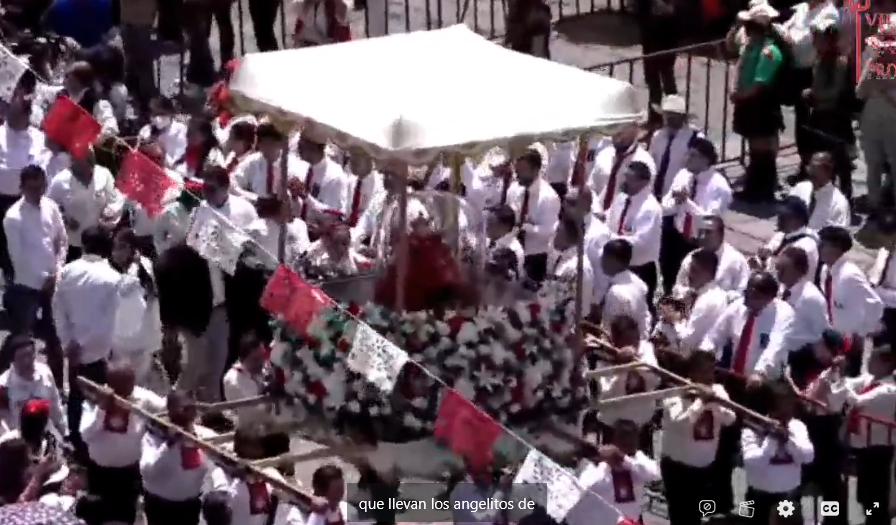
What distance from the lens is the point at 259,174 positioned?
552 inches

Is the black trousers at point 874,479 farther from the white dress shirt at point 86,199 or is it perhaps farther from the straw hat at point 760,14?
the straw hat at point 760,14

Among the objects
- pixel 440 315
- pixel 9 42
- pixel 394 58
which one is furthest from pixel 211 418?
pixel 9 42

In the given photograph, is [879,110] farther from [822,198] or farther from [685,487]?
[685,487]

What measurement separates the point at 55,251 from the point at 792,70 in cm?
671

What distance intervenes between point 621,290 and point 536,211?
6.56ft

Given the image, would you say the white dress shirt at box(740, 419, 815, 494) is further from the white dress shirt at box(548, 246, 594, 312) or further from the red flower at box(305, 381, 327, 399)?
the red flower at box(305, 381, 327, 399)

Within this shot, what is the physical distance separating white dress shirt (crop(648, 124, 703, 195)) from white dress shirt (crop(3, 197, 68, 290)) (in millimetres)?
4337

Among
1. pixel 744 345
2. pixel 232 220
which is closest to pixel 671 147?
pixel 744 345

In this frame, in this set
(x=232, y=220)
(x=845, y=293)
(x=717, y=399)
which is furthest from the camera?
(x=232, y=220)

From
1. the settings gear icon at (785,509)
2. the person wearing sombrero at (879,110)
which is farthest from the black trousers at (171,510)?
the person wearing sombrero at (879,110)

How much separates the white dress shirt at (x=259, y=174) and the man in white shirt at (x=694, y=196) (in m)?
2.60

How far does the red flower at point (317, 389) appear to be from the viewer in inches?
405

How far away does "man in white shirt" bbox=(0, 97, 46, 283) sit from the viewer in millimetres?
14164

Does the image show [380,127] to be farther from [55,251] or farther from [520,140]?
[55,251]
